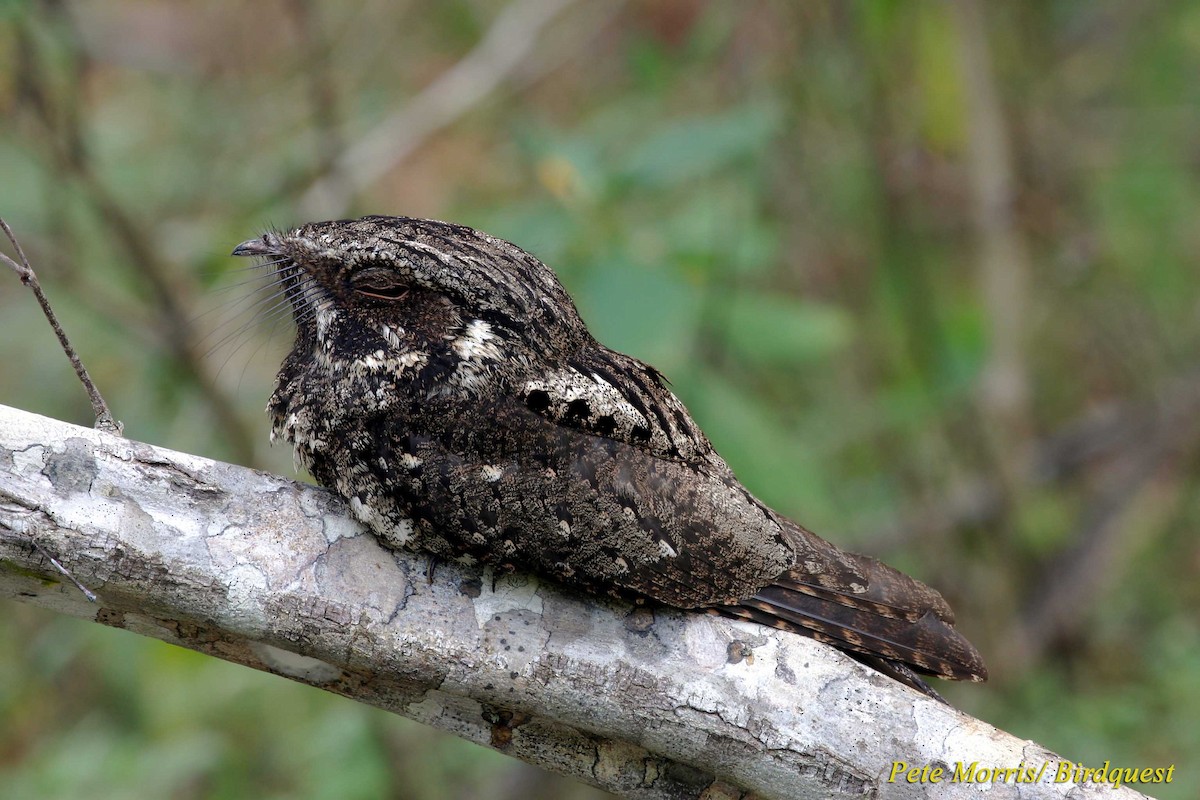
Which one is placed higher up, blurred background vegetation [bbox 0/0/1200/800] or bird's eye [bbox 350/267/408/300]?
blurred background vegetation [bbox 0/0/1200/800]

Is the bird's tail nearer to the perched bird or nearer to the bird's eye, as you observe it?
the perched bird

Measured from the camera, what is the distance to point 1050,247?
6699mm

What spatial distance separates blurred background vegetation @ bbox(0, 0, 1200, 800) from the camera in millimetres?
4316

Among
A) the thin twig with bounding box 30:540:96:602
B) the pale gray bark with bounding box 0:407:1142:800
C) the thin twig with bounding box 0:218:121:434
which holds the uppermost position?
the thin twig with bounding box 0:218:121:434

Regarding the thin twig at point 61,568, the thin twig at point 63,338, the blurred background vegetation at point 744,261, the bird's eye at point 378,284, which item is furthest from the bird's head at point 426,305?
the blurred background vegetation at point 744,261

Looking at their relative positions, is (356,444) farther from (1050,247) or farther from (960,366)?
(1050,247)

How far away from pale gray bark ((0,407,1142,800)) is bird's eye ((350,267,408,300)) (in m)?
0.50

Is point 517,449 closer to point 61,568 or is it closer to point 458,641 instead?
point 458,641

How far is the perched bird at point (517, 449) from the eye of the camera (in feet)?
7.97

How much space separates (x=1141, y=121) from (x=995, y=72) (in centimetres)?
138

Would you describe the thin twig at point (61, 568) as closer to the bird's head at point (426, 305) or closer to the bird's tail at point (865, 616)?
the bird's head at point (426, 305)

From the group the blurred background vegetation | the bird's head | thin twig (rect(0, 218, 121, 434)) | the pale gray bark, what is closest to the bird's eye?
the bird's head

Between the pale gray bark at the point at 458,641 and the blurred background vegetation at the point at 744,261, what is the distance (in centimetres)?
141

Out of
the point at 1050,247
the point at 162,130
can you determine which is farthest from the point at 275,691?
the point at 1050,247
